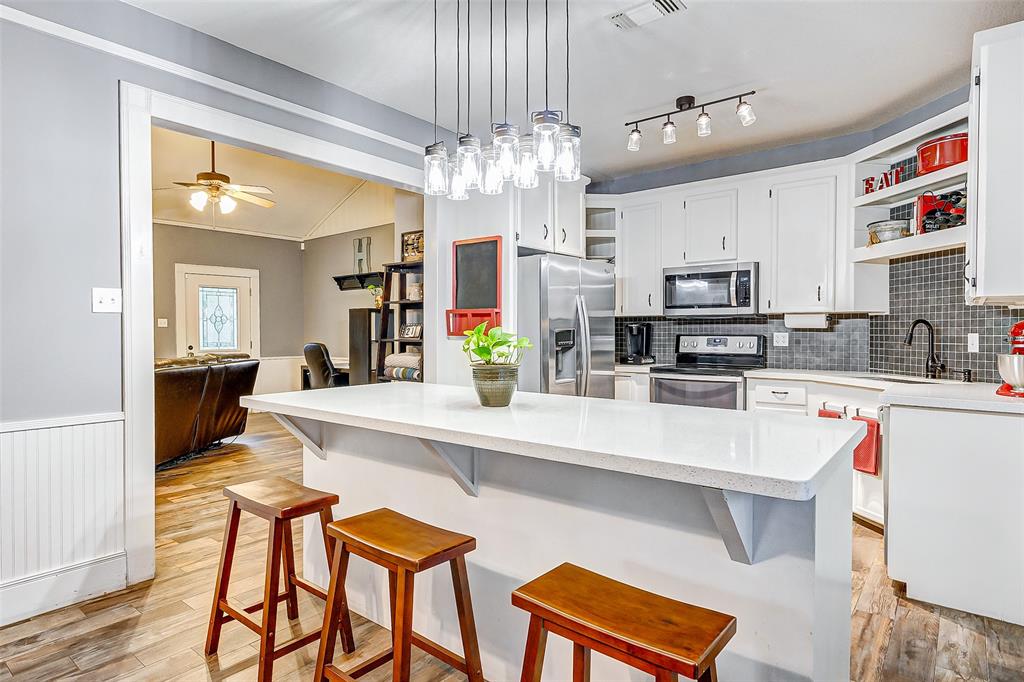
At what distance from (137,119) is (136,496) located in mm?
1701

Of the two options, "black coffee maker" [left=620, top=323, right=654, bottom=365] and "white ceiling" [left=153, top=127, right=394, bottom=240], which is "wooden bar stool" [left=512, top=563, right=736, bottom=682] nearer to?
"black coffee maker" [left=620, top=323, right=654, bottom=365]

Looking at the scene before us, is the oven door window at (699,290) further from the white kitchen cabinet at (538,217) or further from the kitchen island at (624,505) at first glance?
the kitchen island at (624,505)

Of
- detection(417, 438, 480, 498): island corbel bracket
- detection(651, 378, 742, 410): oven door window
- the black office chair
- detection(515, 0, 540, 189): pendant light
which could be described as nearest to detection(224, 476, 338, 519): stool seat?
detection(417, 438, 480, 498): island corbel bracket

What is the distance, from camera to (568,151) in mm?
2041

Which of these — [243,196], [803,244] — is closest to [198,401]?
[243,196]

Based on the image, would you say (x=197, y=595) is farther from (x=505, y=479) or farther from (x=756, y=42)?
(x=756, y=42)

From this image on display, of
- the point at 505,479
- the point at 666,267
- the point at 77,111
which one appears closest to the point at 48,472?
the point at 77,111

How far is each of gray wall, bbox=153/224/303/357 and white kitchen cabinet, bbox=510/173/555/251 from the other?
564cm

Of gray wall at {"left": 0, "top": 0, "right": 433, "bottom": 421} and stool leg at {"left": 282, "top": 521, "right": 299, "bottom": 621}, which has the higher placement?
gray wall at {"left": 0, "top": 0, "right": 433, "bottom": 421}

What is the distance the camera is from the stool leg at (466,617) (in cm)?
160

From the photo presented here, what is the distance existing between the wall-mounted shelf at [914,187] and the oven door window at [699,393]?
148 cm

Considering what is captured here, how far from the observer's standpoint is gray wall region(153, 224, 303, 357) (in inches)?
291

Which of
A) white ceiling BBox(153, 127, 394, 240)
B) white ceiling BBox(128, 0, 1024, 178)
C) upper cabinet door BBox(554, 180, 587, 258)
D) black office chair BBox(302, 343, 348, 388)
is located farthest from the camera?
black office chair BBox(302, 343, 348, 388)

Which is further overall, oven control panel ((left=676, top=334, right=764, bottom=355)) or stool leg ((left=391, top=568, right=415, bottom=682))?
oven control panel ((left=676, top=334, right=764, bottom=355))
